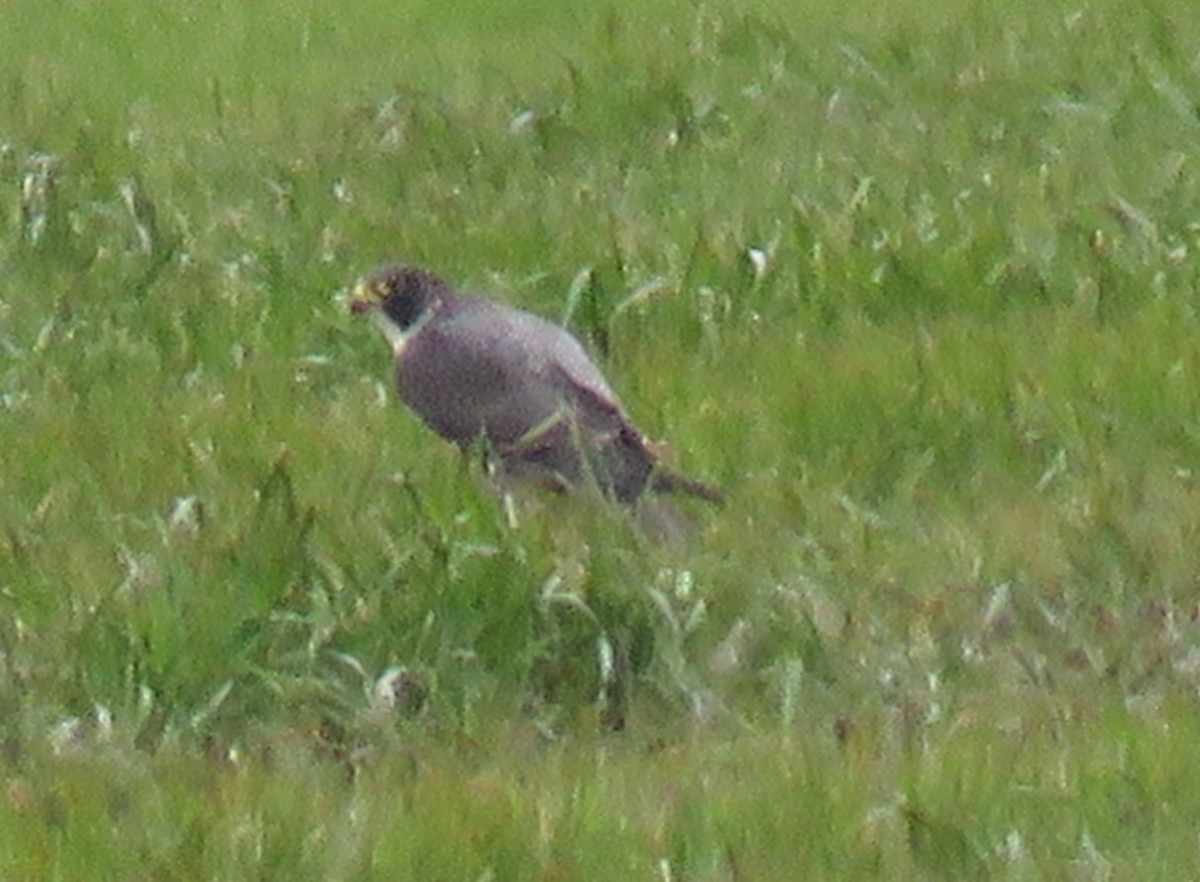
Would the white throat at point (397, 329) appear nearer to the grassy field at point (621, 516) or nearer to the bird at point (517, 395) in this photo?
the bird at point (517, 395)

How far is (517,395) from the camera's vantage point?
21.9 ft

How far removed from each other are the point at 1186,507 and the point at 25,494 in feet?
7.49

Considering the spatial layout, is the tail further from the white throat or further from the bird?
the white throat

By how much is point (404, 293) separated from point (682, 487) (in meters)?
1.42

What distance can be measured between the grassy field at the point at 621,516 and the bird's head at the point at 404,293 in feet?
0.61

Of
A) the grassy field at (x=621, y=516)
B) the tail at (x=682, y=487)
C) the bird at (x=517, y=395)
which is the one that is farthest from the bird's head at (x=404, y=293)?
the tail at (x=682, y=487)

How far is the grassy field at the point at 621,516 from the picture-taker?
4.41 metres

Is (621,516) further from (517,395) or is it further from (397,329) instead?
(397,329)

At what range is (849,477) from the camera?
631 centimetres

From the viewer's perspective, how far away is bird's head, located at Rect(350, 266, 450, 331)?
7227mm

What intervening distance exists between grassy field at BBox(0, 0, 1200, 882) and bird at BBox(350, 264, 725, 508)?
0.39 ft

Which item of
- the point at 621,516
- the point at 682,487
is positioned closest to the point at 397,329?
the point at 682,487

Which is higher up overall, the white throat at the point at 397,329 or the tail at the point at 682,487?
the tail at the point at 682,487

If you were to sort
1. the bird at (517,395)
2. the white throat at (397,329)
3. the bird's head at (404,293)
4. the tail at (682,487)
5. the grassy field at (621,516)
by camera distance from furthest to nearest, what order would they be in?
the bird's head at (404,293), the white throat at (397,329), the bird at (517,395), the tail at (682,487), the grassy field at (621,516)
